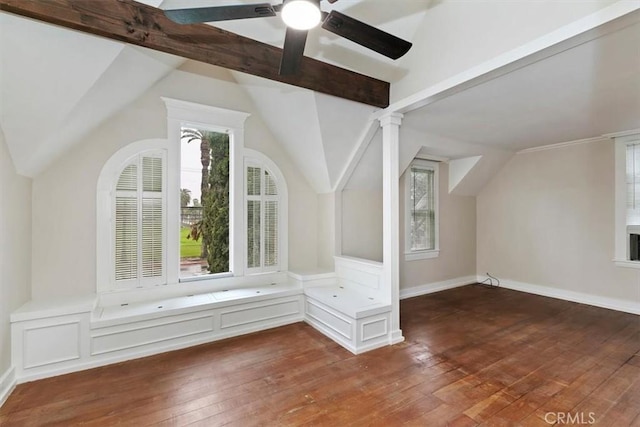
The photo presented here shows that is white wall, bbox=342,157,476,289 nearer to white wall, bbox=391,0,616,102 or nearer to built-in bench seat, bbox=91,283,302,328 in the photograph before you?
built-in bench seat, bbox=91,283,302,328

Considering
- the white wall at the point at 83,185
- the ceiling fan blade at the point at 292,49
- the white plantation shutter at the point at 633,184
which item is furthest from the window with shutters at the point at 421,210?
the ceiling fan blade at the point at 292,49

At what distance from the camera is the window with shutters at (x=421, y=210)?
16.4ft

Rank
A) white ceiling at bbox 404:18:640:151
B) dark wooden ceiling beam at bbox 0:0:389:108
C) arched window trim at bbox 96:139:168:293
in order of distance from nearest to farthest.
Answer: dark wooden ceiling beam at bbox 0:0:389:108 < white ceiling at bbox 404:18:640:151 < arched window trim at bbox 96:139:168:293

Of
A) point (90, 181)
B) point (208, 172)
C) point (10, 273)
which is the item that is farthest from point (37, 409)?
point (208, 172)

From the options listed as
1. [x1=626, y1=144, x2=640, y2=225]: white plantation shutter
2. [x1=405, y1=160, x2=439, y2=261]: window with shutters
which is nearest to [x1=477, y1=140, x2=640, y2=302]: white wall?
[x1=626, y1=144, x2=640, y2=225]: white plantation shutter

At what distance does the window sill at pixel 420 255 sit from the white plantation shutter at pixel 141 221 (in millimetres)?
3669

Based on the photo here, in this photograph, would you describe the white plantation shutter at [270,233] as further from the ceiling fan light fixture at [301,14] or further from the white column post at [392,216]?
the ceiling fan light fixture at [301,14]

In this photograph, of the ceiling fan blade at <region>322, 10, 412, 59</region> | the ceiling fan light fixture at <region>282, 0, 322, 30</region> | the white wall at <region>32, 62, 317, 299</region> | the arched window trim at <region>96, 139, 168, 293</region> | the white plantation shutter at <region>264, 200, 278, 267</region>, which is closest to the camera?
the ceiling fan light fixture at <region>282, 0, 322, 30</region>

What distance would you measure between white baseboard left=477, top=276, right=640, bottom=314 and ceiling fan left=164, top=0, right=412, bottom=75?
16.4 feet

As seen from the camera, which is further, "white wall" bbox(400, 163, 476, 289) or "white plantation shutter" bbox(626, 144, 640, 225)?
"white wall" bbox(400, 163, 476, 289)

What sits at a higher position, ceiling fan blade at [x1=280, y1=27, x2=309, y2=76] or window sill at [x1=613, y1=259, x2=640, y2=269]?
ceiling fan blade at [x1=280, y1=27, x2=309, y2=76]

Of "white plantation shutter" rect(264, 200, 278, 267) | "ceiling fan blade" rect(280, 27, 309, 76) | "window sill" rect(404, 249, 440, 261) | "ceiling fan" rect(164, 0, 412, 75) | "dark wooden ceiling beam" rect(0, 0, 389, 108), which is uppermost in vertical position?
"dark wooden ceiling beam" rect(0, 0, 389, 108)

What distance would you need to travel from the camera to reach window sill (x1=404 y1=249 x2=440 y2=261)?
4906 millimetres

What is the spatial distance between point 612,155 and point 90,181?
22.3 feet
